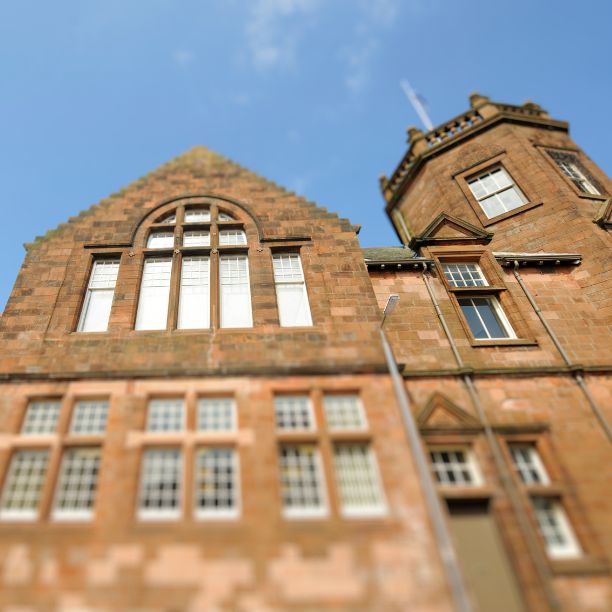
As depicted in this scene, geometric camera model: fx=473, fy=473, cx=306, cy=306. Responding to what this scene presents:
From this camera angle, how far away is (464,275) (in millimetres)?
14117

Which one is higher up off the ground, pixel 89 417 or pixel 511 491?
pixel 89 417

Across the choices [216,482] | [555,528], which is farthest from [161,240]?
[555,528]

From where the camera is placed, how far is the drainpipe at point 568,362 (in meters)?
10.1

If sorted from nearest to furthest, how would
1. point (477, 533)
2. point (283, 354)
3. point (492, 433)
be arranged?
point (477, 533) → point (492, 433) → point (283, 354)

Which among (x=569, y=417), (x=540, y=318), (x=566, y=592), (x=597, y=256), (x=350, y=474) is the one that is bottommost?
(x=566, y=592)

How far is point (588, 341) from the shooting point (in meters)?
12.0

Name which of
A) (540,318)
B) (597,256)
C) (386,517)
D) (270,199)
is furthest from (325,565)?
(597,256)

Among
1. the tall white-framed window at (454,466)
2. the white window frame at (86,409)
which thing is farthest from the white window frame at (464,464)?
the white window frame at (86,409)

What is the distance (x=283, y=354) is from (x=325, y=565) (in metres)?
4.31

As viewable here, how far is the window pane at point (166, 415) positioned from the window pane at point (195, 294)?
218cm

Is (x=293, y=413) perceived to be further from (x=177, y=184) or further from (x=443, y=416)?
(x=177, y=184)

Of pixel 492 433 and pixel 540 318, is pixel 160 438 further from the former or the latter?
pixel 540 318

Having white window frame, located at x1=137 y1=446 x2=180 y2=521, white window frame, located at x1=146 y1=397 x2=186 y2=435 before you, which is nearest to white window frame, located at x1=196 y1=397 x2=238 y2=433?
white window frame, located at x1=146 y1=397 x2=186 y2=435

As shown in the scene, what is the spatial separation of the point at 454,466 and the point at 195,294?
732cm
